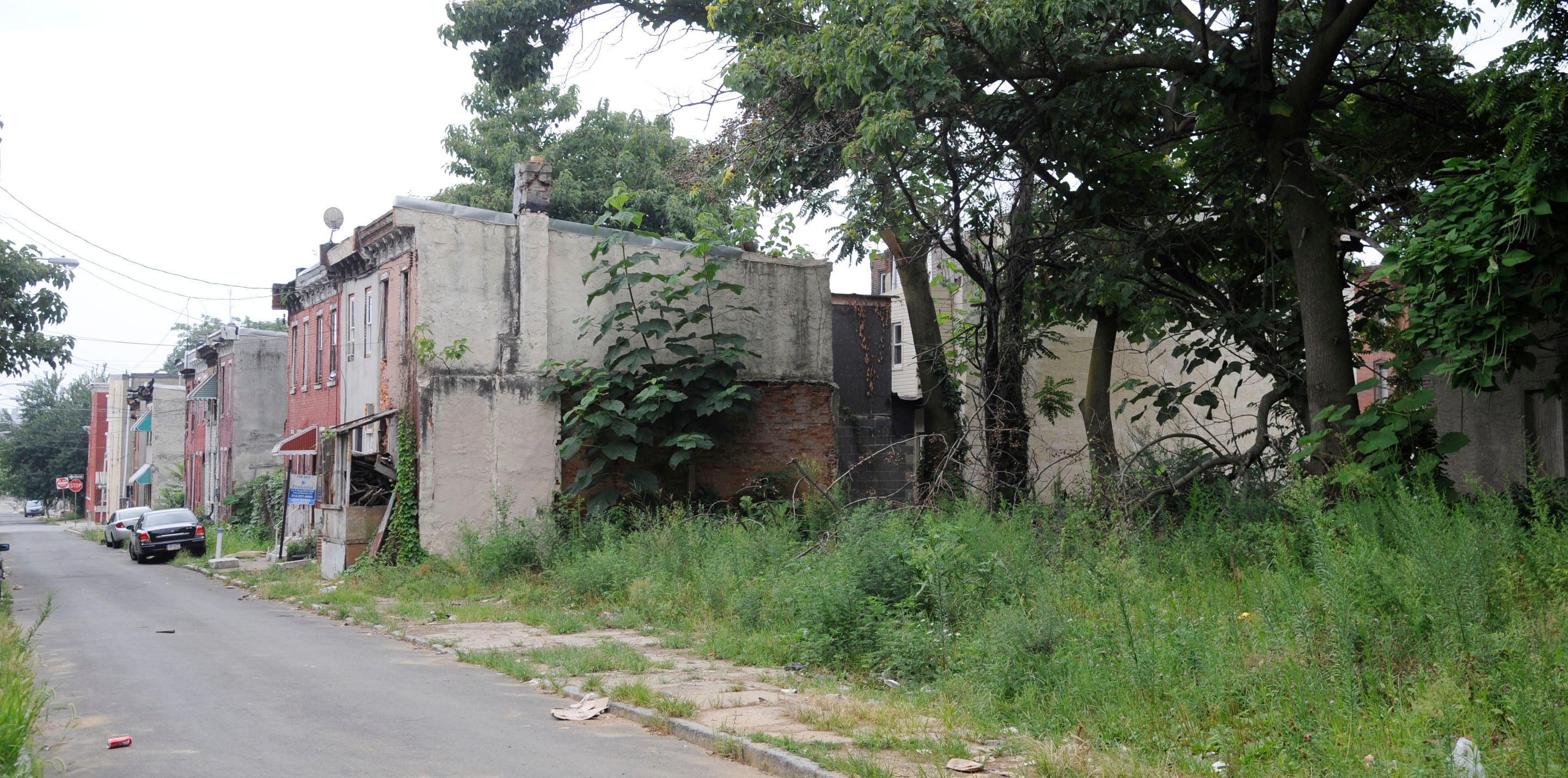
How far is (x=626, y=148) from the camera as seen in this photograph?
1469 inches

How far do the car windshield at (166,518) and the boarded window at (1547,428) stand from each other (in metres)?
32.4

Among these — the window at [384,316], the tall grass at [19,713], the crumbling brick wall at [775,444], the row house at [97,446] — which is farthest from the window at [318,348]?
the row house at [97,446]

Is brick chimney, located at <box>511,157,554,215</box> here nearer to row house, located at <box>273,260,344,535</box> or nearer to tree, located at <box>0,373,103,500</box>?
row house, located at <box>273,260,344,535</box>

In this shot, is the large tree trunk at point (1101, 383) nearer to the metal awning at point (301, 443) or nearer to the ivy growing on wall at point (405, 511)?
the ivy growing on wall at point (405, 511)

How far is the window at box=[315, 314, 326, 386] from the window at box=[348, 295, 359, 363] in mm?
2695

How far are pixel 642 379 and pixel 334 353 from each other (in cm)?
1112

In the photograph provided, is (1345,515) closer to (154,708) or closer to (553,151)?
(154,708)

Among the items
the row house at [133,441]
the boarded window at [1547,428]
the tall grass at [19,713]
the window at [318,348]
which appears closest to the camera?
the tall grass at [19,713]

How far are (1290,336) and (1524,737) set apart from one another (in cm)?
910

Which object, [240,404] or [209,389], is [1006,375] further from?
[209,389]

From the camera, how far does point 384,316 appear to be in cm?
2277

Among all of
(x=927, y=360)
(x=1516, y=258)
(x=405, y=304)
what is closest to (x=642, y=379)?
(x=927, y=360)

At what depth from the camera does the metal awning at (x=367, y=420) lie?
21062mm

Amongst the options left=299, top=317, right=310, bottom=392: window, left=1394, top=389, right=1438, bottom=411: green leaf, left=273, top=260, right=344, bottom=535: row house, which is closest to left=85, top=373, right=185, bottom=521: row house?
left=273, top=260, right=344, bottom=535: row house
